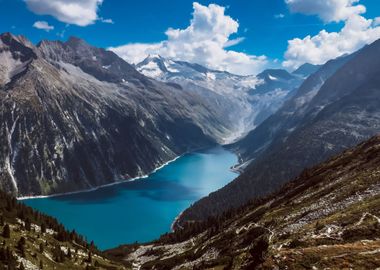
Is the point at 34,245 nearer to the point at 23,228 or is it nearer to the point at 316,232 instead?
the point at 23,228

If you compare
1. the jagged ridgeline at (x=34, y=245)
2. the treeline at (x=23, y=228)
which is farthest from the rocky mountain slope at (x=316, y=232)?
the treeline at (x=23, y=228)

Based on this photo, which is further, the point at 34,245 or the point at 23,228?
the point at 23,228

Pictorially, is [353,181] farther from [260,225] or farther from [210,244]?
[210,244]

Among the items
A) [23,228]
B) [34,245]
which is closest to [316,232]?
[34,245]

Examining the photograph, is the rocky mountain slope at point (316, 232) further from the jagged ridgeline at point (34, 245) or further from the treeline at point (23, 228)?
the treeline at point (23, 228)

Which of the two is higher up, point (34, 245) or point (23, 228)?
point (23, 228)

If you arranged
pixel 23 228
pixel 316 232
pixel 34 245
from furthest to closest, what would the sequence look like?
pixel 23 228, pixel 34 245, pixel 316 232

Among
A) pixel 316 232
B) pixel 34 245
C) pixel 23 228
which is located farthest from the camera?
pixel 23 228
